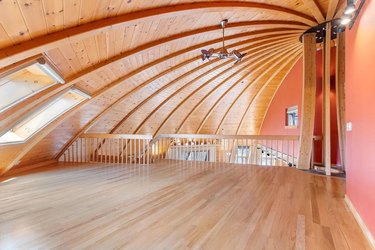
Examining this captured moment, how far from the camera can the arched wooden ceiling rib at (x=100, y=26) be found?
7.79ft

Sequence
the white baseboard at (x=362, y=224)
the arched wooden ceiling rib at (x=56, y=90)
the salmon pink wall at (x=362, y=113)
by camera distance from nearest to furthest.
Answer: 1. the white baseboard at (x=362, y=224)
2. the salmon pink wall at (x=362, y=113)
3. the arched wooden ceiling rib at (x=56, y=90)

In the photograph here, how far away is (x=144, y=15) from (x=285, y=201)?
127 inches

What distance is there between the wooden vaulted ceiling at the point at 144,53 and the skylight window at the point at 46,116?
12cm

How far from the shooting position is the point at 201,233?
2199mm

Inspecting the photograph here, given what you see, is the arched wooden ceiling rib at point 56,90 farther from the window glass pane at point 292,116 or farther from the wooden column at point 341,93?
the window glass pane at point 292,116

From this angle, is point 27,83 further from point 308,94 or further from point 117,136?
point 308,94

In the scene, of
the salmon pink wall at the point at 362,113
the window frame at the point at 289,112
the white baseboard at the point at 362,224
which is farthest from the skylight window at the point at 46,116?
the window frame at the point at 289,112

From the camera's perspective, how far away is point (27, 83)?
3430mm

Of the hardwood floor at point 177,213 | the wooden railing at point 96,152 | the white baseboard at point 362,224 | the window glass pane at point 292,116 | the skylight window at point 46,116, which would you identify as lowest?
the hardwood floor at point 177,213

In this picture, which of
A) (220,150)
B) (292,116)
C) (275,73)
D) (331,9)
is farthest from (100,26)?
(220,150)

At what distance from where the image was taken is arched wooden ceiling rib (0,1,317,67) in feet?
7.79

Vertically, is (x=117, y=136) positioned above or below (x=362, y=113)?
below

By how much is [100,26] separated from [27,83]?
1.67m

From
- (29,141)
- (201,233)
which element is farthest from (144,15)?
(29,141)
